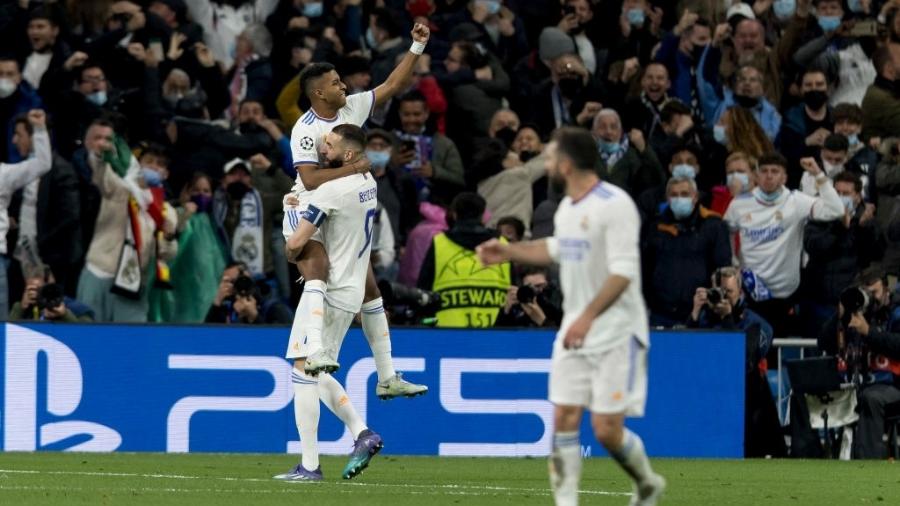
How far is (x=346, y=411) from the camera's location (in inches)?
551

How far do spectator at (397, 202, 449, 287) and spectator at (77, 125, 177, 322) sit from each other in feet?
8.30

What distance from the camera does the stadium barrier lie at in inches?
701

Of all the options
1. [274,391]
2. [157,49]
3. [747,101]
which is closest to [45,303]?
[274,391]

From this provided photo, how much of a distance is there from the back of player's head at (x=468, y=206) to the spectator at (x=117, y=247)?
10.1 feet

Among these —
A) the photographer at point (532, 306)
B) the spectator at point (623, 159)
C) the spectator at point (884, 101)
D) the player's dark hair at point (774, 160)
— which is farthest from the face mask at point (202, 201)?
the spectator at point (884, 101)

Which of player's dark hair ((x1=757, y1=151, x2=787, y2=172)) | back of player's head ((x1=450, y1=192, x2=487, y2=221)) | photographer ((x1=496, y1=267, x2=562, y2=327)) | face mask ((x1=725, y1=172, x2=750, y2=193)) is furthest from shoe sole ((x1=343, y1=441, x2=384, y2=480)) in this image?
face mask ((x1=725, y1=172, x2=750, y2=193))

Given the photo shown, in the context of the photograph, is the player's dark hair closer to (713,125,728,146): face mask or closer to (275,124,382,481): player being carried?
(713,125,728,146): face mask

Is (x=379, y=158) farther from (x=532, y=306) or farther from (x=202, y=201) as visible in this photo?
(x=532, y=306)

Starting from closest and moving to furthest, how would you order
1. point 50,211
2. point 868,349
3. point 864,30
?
point 868,349
point 50,211
point 864,30

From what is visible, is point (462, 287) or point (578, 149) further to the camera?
point (462, 287)

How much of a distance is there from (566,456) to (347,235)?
4.30 meters

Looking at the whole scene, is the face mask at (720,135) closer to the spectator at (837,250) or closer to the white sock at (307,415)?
the spectator at (837,250)

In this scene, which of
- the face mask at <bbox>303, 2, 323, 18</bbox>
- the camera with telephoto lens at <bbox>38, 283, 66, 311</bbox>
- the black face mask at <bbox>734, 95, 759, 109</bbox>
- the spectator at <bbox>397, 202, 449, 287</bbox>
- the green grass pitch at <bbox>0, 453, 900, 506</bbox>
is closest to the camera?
the green grass pitch at <bbox>0, 453, 900, 506</bbox>

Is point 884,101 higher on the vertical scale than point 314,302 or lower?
higher
